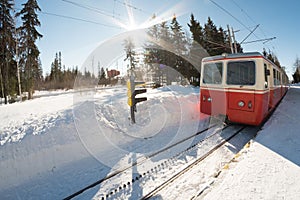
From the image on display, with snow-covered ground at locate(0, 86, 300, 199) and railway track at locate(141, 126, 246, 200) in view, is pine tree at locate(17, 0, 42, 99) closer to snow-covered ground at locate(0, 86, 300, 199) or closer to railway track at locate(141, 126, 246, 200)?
snow-covered ground at locate(0, 86, 300, 199)

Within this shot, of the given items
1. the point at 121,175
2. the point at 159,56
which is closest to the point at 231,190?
the point at 121,175

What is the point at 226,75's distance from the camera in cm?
615

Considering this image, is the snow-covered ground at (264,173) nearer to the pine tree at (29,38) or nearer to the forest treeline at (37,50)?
the forest treeline at (37,50)

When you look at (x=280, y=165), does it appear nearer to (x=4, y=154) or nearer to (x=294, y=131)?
(x=294, y=131)

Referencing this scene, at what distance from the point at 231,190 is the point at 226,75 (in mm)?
4658

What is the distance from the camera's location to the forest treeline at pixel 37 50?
16281 mm

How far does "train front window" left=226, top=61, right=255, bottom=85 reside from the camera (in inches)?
220

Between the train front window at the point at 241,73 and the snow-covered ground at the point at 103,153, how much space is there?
1832 millimetres

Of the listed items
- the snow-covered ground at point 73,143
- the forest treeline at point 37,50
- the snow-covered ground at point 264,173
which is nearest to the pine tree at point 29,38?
the forest treeline at point 37,50

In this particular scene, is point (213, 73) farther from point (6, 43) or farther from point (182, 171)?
point (6, 43)

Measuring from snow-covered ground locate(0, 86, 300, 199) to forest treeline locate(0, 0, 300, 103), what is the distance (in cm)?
503

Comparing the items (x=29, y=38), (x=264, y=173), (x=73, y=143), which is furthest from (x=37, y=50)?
(x=264, y=173)

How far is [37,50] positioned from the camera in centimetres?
1847

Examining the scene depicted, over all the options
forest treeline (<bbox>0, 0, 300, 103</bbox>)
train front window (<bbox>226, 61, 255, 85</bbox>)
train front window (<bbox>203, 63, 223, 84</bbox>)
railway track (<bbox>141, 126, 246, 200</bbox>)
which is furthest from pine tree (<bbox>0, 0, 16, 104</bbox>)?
train front window (<bbox>226, 61, 255, 85</bbox>)
